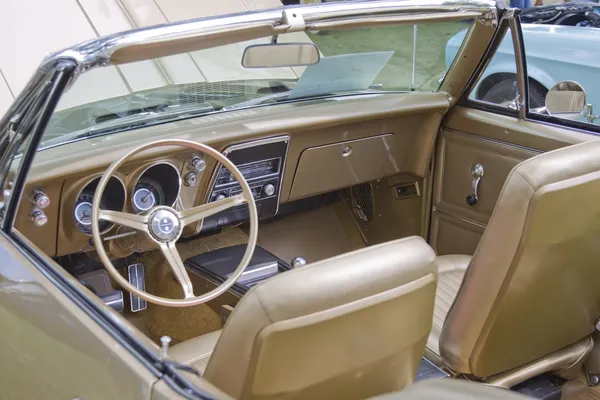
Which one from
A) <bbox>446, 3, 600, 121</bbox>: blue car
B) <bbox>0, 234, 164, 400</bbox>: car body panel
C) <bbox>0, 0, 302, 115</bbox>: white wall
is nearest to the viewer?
<bbox>0, 234, 164, 400</bbox>: car body panel

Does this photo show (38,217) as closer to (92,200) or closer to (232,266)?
(92,200)

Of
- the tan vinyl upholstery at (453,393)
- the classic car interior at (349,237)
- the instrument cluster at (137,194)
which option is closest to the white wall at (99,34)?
the classic car interior at (349,237)

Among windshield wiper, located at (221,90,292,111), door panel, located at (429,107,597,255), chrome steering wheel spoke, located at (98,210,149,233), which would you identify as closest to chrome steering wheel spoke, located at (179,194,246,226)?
chrome steering wheel spoke, located at (98,210,149,233)

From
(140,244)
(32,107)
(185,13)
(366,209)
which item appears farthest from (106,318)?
(185,13)

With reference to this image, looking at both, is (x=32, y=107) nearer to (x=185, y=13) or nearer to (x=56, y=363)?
(x=56, y=363)

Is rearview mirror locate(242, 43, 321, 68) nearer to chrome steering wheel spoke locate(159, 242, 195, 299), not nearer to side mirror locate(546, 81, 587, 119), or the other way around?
chrome steering wheel spoke locate(159, 242, 195, 299)

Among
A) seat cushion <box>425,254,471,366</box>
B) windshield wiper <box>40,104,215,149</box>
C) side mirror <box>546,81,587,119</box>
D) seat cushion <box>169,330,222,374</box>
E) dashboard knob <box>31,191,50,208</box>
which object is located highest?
windshield wiper <box>40,104,215,149</box>

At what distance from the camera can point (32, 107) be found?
1707 millimetres

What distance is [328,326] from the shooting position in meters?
1.33

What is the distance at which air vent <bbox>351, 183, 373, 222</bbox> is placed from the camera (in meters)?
3.41

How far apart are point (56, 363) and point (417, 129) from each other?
1.97 metres

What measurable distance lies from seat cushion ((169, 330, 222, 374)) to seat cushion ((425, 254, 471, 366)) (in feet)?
2.31

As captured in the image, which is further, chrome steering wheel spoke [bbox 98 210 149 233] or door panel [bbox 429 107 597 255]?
door panel [bbox 429 107 597 255]

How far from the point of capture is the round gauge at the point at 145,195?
236 cm
